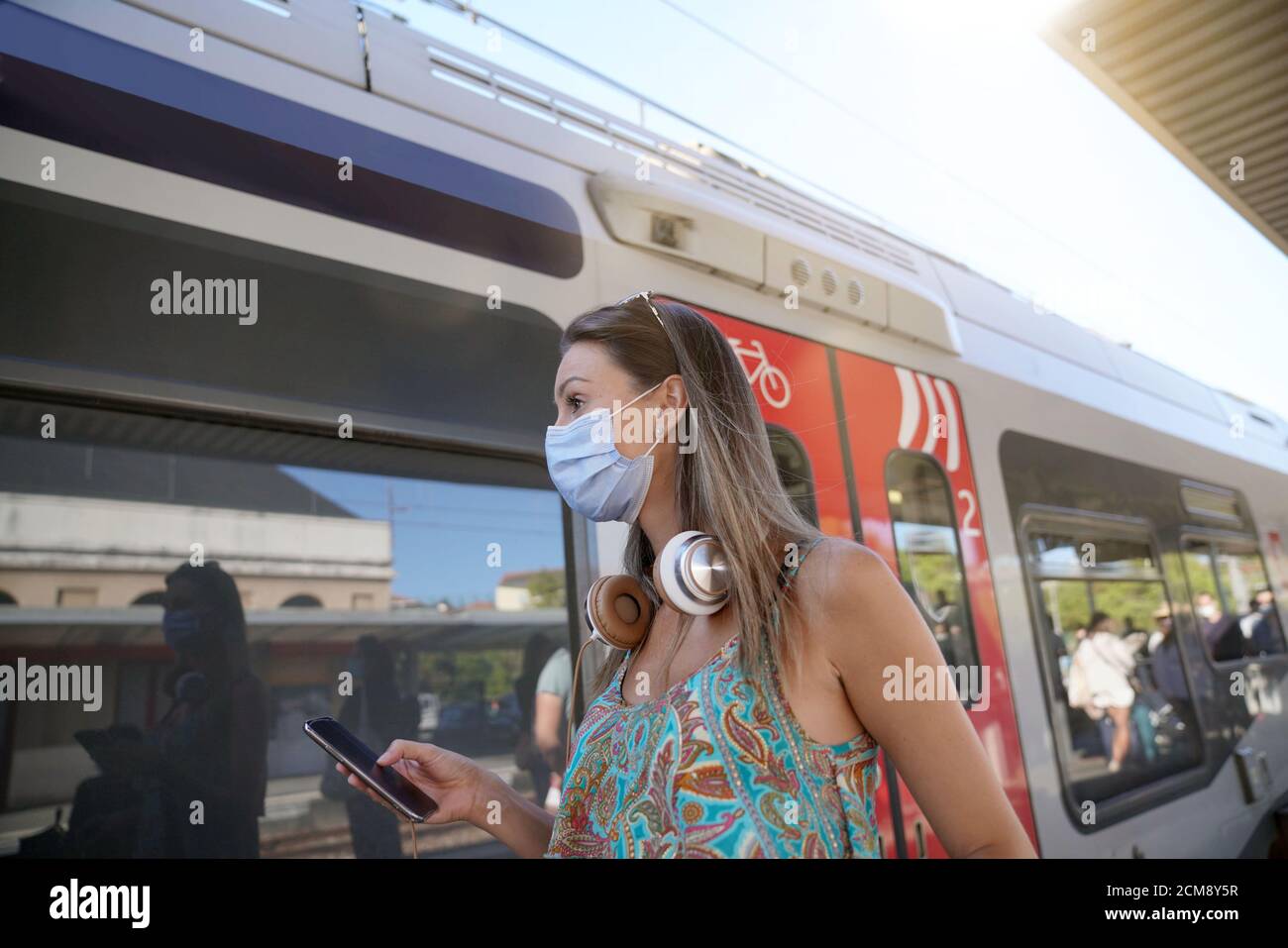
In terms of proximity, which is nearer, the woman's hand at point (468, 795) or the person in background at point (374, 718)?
A: the woman's hand at point (468, 795)

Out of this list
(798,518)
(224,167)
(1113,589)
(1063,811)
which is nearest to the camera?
(798,518)

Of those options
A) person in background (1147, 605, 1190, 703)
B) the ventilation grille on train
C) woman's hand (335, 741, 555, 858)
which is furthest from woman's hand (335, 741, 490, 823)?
the ventilation grille on train

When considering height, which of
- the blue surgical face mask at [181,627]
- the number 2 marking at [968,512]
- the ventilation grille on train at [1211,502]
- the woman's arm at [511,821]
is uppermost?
the ventilation grille on train at [1211,502]

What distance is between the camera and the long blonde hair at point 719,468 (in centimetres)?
122

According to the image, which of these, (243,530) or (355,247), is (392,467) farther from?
(355,247)

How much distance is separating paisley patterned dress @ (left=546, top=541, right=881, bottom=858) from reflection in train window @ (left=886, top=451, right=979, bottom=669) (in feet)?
6.06

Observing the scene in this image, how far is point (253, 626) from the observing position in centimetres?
195

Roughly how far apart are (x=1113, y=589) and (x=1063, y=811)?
124 centimetres

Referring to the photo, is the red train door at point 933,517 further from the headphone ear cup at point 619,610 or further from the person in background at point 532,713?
the headphone ear cup at point 619,610

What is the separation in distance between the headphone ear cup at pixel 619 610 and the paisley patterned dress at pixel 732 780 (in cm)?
20

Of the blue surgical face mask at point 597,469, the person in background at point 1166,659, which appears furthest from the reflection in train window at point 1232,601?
the blue surgical face mask at point 597,469

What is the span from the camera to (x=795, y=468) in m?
2.62

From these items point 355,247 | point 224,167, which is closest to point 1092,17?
point 355,247

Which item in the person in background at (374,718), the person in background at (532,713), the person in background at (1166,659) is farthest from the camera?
the person in background at (1166,659)
